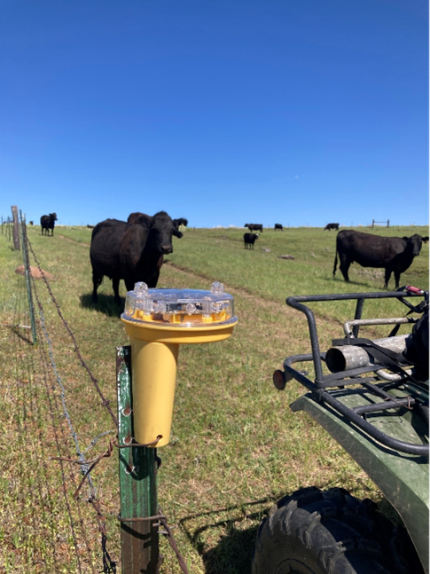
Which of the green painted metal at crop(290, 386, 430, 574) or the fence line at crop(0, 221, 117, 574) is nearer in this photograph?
the green painted metal at crop(290, 386, 430, 574)

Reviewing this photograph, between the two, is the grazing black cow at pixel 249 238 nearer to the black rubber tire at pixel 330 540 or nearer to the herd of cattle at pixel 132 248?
the herd of cattle at pixel 132 248

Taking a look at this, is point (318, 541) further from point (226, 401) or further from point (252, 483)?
point (226, 401)

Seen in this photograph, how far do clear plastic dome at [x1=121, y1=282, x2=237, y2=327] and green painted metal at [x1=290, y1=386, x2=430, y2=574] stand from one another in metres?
0.72

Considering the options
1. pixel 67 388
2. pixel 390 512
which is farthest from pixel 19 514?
pixel 390 512

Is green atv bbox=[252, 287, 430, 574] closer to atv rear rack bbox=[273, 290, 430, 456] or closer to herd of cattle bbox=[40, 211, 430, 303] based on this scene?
atv rear rack bbox=[273, 290, 430, 456]

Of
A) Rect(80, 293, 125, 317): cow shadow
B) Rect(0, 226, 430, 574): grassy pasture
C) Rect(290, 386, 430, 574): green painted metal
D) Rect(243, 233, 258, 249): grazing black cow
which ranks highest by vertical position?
Rect(243, 233, 258, 249): grazing black cow

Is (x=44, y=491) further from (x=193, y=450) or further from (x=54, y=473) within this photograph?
(x=193, y=450)

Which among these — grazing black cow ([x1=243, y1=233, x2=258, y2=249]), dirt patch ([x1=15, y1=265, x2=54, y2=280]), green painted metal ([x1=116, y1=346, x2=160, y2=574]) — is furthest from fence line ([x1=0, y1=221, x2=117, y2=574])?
grazing black cow ([x1=243, y1=233, x2=258, y2=249])

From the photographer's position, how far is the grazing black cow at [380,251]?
16359 mm

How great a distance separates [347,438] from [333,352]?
0.50m

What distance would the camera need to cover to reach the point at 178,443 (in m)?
3.59

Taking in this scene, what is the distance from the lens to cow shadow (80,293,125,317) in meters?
8.30

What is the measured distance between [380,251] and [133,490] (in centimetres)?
1722

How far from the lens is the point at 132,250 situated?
26.0ft
